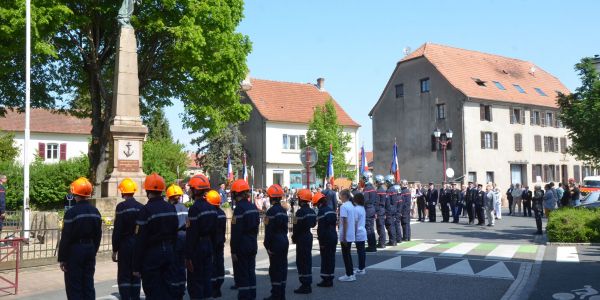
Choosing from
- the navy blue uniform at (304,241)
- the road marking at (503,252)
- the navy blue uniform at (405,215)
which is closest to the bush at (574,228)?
the road marking at (503,252)

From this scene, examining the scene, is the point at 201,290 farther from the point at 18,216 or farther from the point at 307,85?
the point at 307,85

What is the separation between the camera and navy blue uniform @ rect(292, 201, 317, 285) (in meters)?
9.17

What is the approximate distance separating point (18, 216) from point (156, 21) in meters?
9.13

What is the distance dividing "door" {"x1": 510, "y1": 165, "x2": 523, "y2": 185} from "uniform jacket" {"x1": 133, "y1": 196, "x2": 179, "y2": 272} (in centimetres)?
4390

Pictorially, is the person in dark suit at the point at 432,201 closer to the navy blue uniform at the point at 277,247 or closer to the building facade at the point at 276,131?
the navy blue uniform at the point at 277,247

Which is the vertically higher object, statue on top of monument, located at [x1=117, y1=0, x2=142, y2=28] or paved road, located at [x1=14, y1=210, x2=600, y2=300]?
statue on top of monument, located at [x1=117, y1=0, x2=142, y2=28]

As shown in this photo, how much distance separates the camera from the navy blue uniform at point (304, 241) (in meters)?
9.17

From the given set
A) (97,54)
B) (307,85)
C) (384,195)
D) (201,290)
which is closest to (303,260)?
(201,290)

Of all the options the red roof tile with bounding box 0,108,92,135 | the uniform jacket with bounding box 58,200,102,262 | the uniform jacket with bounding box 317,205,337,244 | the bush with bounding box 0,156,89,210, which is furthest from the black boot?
the red roof tile with bounding box 0,108,92,135

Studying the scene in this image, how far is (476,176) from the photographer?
4381 centimetres

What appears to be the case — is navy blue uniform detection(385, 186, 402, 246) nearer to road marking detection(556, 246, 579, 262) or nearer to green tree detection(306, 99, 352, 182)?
road marking detection(556, 246, 579, 262)

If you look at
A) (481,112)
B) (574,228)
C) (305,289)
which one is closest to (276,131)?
(481,112)

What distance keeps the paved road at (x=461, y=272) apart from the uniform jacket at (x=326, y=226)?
82 centimetres

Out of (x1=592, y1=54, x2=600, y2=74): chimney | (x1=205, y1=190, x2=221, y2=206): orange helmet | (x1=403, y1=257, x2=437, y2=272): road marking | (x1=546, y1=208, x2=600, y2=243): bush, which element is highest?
(x1=592, y1=54, x2=600, y2=74): chimney
